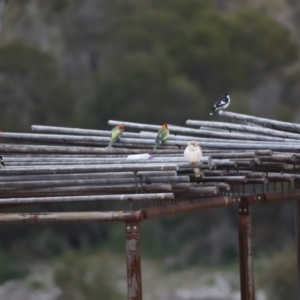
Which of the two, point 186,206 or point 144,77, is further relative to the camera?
point 144,77

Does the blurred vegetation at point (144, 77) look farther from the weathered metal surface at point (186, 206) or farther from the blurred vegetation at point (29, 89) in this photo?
the weathered metal surface at point (186, 206)

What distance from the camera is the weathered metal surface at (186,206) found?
4.36 metres

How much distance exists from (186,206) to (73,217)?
2.38 feet

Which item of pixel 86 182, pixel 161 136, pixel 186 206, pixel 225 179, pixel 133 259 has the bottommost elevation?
pixel 133 259

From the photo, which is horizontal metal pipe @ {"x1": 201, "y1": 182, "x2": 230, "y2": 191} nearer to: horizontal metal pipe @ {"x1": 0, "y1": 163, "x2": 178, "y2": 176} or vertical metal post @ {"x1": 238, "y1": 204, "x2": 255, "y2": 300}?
horizontal metal pipe @ {"x1": 0, "y1": 163, "x2": 178, "y2": 176}

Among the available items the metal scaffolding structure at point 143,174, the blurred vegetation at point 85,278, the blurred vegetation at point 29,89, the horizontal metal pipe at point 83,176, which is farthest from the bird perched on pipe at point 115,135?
the blurred vegetation at point 29,89

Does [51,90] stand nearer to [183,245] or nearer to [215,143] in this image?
[183,245]

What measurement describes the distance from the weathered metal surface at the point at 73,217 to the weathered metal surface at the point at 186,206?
0.10 meters

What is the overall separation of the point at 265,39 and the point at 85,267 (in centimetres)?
821

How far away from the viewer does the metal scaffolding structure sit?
4.27 meters

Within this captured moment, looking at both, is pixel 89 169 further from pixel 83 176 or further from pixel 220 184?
pixel 220 184

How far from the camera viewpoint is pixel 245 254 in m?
6.04

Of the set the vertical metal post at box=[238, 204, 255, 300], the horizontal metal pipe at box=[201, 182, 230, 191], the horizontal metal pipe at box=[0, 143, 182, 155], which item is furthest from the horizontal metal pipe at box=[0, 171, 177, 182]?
the vertical metal post at box=[238, 204, 255, 300]

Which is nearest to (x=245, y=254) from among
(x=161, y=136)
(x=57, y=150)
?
(x=161, y=136)
